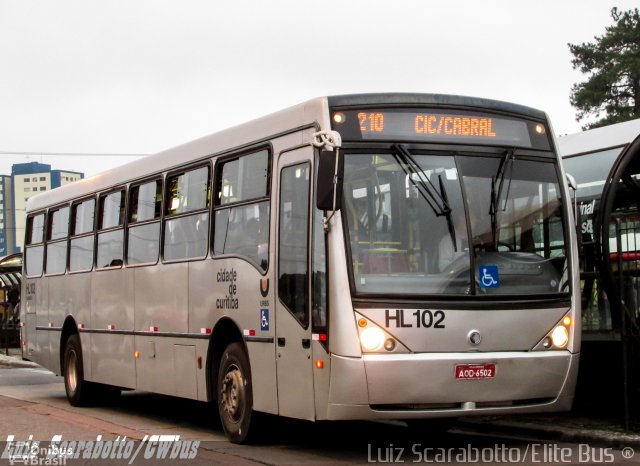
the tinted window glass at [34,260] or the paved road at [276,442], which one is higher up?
the tinted window glass at [34,260]

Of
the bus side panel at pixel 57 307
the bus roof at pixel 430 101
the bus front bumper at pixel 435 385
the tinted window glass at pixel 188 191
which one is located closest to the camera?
the bus front bumper at pixel 435 385

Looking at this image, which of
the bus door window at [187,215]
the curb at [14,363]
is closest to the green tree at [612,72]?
the curb at [14,363]

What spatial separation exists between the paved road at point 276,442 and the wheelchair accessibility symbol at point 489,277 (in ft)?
5.00

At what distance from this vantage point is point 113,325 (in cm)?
1445

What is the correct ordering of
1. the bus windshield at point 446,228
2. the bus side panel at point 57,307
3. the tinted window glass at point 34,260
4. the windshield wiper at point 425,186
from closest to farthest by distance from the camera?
the bus windshield at point 446,228 → the windshield wiper at point 425,186 → the bus side panel at point 57,307 → the tinted window glass at point 34,260

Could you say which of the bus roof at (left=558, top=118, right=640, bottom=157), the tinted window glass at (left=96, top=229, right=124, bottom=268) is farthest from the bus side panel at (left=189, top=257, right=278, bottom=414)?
the bus roof at (left=558, top=118, right=640, bottom=157)

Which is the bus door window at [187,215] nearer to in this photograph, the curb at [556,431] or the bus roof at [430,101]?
the bus roof at [430,101]

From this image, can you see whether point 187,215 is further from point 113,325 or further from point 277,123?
point 113,325

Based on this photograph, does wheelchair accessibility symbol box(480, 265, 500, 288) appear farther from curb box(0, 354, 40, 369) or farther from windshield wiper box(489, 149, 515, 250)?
curb box(0, 354, 40, 369)

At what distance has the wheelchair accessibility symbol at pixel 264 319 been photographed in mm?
10164

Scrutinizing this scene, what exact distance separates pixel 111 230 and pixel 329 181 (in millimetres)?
6570

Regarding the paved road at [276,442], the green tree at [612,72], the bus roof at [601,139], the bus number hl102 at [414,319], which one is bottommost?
the paved road at [276,442]

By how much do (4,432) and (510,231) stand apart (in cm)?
630

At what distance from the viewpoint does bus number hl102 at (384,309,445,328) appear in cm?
895
